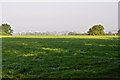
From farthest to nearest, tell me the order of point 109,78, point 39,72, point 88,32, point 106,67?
1. point 88,32
2. point 106,67
3. point 39,72
4. point 109,78

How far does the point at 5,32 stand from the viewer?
15400 centimetres

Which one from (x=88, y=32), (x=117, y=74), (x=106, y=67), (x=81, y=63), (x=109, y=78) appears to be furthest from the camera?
(x=88, y=32)

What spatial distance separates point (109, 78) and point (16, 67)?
7.42m

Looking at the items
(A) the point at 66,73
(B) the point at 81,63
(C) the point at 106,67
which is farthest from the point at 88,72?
(B) the point at 81,63

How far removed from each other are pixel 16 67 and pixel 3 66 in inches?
50.2

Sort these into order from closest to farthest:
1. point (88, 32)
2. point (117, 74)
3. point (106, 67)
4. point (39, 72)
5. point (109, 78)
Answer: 1. point (109, 78)
2. point (117, 74)
3. point (39, 72)
4. point (106, 67)
5. point (88, 32)

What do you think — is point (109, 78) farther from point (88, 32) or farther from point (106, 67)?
point (88, 32)

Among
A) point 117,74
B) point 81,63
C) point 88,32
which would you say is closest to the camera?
point 117,74

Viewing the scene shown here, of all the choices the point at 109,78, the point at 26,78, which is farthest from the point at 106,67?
the point at 26,78

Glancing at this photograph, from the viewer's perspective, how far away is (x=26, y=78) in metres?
18.4

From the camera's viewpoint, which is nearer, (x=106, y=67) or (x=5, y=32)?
(x=106, y=67)

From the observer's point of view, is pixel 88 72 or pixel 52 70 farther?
pixel 52 70

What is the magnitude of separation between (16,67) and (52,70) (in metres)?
2.99

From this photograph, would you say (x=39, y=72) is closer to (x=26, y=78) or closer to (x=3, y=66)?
(x=26, y=78)
